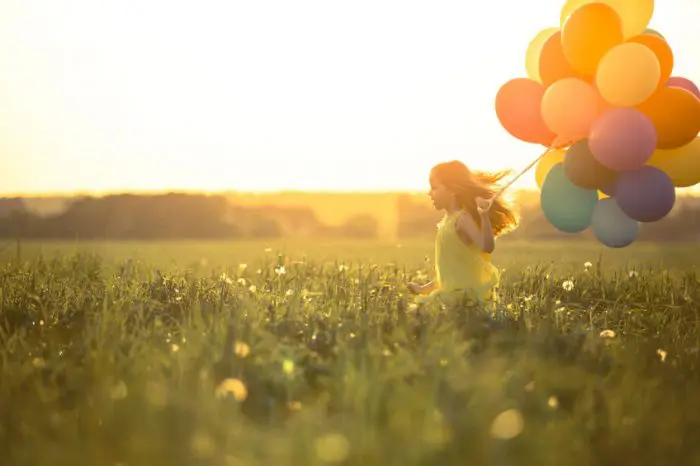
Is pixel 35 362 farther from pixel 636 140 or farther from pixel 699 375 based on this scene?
pixel 636 140

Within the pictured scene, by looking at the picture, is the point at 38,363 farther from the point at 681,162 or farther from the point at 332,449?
the point at 681,162

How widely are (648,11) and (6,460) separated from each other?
6.05 m

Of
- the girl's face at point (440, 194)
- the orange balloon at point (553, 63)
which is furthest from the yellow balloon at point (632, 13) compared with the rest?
the girl's face at point (440, 194)

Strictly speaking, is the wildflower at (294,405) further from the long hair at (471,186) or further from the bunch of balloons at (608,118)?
the bunch of balloons at (608,118)

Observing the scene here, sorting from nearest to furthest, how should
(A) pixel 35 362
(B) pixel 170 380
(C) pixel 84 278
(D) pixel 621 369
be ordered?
(B) pixel 170 380, (A) pixel 35 362, (D) pixel 621 369, (C) pixel 84 278

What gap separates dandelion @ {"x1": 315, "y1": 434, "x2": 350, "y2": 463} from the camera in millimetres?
2855

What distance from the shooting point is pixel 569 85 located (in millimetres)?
6328

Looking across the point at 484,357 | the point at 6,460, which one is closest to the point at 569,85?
the point at 484,357

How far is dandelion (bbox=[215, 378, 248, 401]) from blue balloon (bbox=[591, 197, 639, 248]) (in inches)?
168

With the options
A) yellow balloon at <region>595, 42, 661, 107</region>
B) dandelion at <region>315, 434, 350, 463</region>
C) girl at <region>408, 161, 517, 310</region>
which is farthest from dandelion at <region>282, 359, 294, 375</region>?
yellow balloon at <region>595, 42, 661, 107</region>

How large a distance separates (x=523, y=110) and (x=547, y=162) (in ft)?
2.42

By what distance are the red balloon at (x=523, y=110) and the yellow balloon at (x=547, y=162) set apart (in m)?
0.29

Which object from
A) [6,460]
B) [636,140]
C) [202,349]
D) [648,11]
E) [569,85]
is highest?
[648,11]

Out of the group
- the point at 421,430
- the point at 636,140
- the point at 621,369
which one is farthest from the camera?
the point at 636,140
